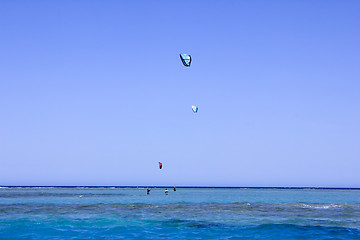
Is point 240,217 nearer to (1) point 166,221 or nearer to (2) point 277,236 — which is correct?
(1) point 166,221

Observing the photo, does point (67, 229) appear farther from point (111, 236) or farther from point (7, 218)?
point (7, 218)

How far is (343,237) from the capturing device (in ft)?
89.5

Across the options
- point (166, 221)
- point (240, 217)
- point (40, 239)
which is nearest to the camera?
point (40, 239)

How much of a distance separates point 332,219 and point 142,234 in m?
20.5

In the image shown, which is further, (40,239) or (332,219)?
(332,219)

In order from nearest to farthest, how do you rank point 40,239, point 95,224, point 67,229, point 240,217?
point 40,239
point 67,229
point 95,224
point 240,217

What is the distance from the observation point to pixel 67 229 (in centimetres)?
3061

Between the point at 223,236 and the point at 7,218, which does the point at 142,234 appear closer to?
the point at 223,236

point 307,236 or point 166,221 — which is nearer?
point 307,236

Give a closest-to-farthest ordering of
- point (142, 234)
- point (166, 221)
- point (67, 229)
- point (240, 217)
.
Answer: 1. point (142, 234)
2. point (67, 229)
3. point (166, 221)
4. point (240, 217)

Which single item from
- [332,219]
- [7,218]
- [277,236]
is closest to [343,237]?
[277,236]

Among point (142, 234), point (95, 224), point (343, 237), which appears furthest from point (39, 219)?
point (343, 237)

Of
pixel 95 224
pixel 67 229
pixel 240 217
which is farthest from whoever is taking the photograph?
pixel 240 217

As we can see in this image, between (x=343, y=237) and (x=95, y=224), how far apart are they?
20267 millimetres
